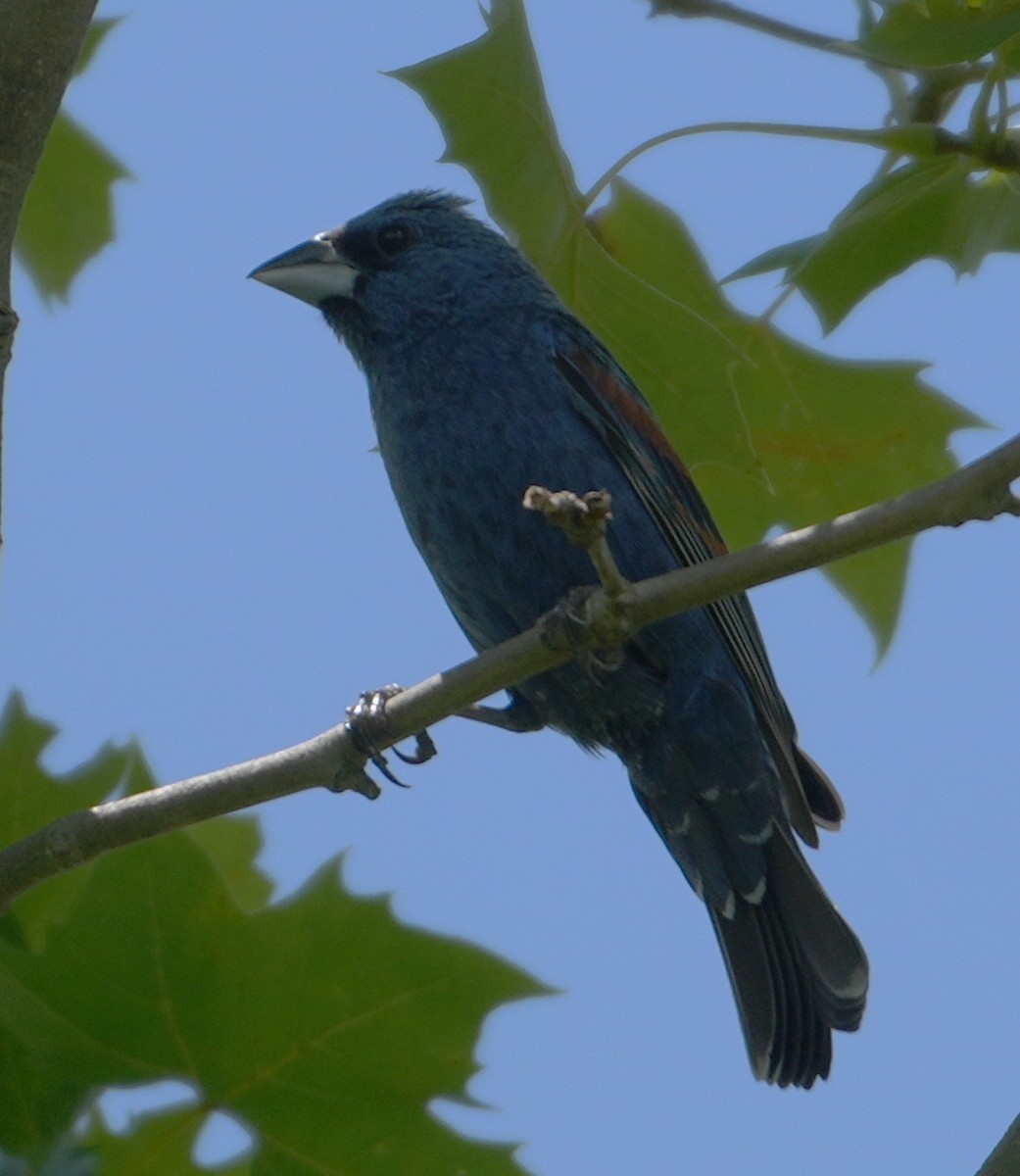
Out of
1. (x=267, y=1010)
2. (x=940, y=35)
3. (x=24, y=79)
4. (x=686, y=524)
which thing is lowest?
(x=267, y=1010)

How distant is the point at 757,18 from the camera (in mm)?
4629

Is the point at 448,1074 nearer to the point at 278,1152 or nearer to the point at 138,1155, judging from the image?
the point at 278,1152

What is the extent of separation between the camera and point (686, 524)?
5.71 metres

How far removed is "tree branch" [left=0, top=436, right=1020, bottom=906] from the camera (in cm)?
342

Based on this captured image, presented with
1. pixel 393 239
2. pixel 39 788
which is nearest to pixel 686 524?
pixel 393 239

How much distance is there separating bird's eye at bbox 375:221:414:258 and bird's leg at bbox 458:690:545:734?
5.68 feet

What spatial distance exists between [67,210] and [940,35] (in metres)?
2.77

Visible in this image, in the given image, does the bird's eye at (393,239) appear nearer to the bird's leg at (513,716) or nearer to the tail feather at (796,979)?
the bird's leg at (513,716)

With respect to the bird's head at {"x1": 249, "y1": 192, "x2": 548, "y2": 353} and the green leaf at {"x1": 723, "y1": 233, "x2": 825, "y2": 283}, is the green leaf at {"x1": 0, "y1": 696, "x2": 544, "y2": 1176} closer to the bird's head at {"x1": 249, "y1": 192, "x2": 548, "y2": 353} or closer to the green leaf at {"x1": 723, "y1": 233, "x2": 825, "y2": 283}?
the green leaf at {"x1": 723, "y1": 233, "x2": 825, "y2": 283}

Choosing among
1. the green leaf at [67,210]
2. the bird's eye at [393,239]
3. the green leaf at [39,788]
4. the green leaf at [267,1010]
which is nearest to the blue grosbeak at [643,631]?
the bird's eye at [393,239]

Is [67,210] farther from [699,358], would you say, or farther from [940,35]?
[940,35]

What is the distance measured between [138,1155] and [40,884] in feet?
2.30

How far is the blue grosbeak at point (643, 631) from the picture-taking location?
5.38 meters

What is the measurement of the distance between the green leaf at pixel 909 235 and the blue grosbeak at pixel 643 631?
42.8 inches
